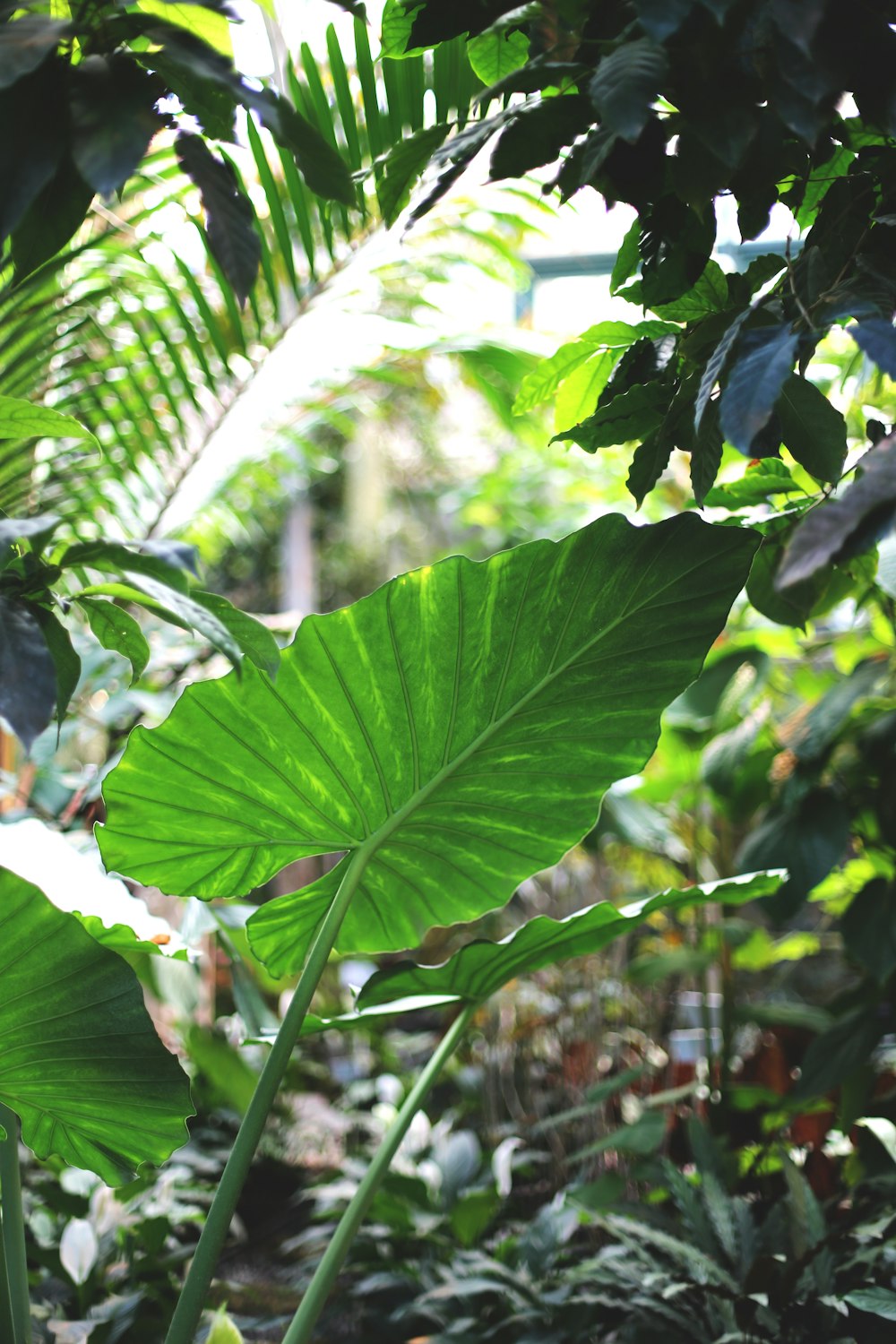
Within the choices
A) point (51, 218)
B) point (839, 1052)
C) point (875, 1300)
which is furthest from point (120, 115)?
point (839, 1052)

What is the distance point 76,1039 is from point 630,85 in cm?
76

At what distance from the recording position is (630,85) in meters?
0.49

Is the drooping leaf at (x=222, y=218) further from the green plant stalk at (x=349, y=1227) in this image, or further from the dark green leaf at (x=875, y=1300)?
the dark green leaf at (x=875, y=1300)

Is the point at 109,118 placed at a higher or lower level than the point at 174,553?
higher

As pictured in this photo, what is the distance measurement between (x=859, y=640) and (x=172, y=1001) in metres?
1.29

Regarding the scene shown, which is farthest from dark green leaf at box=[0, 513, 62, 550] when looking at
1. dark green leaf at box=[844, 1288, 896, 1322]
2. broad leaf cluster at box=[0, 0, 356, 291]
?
dark green leaf at box=[844, 1288, 896, 1322]

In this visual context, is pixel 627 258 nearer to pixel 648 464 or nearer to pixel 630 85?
pixel 648 464

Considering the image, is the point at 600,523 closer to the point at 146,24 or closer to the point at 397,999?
the point at 146,24

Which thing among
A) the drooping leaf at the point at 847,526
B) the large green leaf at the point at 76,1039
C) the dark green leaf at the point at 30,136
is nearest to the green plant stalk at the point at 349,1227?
the large green leaf at the point at 76,1039

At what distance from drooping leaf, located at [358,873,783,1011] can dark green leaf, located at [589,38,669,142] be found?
Result: 2.20 feet

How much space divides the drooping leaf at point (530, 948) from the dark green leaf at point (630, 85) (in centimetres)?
67

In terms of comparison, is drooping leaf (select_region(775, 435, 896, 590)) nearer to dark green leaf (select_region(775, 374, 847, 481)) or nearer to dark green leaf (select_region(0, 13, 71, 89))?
dark green leaf (select_region(775, 374, 847, 481))

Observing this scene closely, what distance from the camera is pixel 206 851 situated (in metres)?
0.98

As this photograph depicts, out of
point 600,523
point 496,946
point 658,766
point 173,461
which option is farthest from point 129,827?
point 658,766
